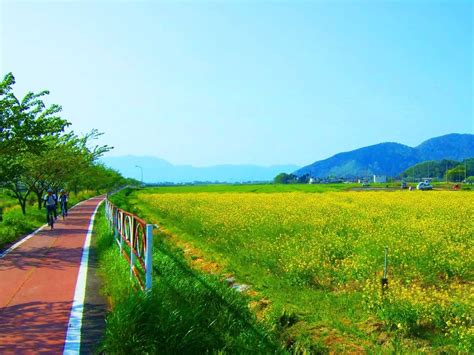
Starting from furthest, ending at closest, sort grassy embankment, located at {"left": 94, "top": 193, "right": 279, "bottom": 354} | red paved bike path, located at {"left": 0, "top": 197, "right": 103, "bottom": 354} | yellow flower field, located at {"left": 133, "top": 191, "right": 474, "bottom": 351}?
1. yellow flower field, located at {"left": 133, "top": 191, "right": 474, "bottom": 351}
2. red paved bike path, located at {"left": 0, "top": 197, "right": 103, "bottom": 354}
3. grassy embankment, located at {"left": 94, "top": 193, "right": 279, "bottom": 354}

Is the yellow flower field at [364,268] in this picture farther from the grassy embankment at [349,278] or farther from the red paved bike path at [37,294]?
the red paved bike path at [37,294]

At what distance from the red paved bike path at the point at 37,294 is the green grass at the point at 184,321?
0.77 metres

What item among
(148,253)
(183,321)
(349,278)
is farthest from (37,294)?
(349,278)

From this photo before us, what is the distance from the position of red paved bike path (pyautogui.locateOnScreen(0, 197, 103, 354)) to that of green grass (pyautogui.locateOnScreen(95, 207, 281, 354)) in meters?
0.77

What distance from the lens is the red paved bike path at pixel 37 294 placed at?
5.54 metres

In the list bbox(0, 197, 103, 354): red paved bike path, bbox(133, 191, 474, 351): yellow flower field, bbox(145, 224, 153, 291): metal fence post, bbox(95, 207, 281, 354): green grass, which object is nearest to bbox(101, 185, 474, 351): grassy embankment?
bbox(133, 191, 474, 351): yellow flower field

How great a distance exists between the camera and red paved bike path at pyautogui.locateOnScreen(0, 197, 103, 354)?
5535 millimetres

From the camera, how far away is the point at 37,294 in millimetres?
7730

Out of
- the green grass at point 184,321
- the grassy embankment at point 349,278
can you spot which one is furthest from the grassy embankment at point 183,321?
the grassy embankment at point 349,278

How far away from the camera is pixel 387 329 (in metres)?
6.02

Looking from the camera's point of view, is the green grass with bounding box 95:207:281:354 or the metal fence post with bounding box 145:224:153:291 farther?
the metal fence post with bounding box 145:224:153:291

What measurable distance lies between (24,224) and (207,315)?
13876mm

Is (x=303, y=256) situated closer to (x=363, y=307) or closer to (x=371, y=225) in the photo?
(x=363, y=307)

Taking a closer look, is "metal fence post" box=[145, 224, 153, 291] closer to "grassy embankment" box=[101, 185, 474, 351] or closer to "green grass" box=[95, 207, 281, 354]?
"green grass" box=[95, 207, 281, 354]
